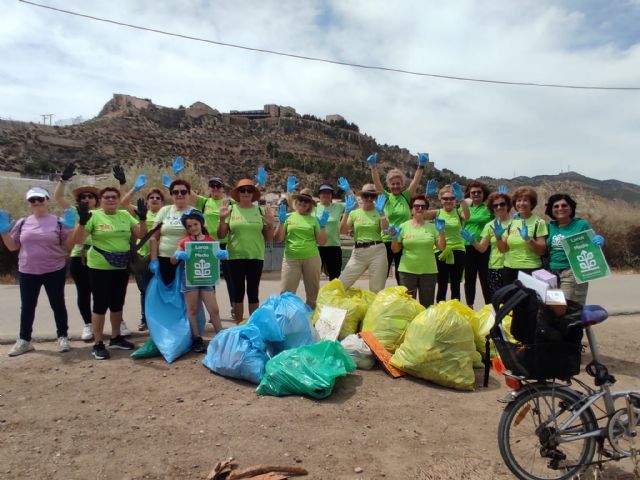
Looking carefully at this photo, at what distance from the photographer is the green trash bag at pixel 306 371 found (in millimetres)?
3699

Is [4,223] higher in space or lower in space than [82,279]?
higher

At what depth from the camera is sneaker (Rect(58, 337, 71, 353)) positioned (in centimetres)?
482

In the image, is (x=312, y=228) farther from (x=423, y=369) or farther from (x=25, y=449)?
(x=25, y=449)

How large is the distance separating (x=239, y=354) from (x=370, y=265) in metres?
2.21

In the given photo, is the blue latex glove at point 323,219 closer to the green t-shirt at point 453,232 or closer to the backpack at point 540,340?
the green t-shirt at point 453,232

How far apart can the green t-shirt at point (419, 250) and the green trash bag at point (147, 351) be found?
2.77m

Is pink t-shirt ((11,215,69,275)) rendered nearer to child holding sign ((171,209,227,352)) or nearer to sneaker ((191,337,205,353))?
child holding sign ((171,209,227,352))

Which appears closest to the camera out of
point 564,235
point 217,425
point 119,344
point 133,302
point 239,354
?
point 217,425

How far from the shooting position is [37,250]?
464 centimetres

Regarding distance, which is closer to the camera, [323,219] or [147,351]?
[147,351]

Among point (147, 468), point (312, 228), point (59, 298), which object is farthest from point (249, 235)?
point (147, 468)

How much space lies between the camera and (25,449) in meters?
2.96

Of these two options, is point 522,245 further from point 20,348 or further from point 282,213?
point 20,348

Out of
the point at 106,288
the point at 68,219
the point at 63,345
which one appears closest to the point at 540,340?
the point at 106,288
